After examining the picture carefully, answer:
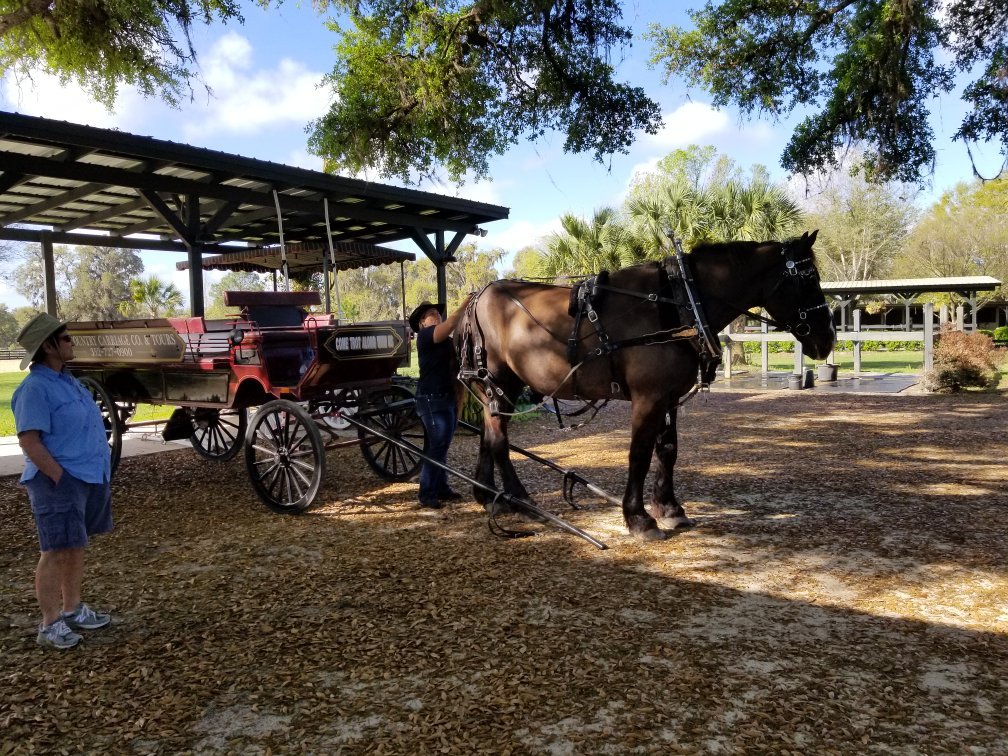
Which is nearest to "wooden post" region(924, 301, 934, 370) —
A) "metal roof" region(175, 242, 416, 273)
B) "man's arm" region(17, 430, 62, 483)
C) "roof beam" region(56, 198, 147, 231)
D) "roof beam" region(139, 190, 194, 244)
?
"metal roof" region(175, 242, 416, 273)

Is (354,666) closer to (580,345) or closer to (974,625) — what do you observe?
(580,345)

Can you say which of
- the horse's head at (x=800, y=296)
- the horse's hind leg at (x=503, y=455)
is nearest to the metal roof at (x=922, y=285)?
the horse's head at (x=800, y=296)

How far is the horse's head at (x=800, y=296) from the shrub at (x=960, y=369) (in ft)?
39.4

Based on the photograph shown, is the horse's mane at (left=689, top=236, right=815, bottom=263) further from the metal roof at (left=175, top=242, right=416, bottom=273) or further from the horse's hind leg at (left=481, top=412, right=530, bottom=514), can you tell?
the metal roof at (left=175, top=242, right=416, bottom=273)

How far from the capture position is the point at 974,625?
3.59m

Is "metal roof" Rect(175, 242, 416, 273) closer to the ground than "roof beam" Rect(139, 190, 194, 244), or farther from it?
closer to the ground

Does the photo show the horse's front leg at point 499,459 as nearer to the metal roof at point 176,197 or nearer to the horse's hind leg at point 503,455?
the horse's hind leg at point 503,455

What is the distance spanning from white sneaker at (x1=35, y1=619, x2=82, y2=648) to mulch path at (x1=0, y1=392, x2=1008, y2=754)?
5cm

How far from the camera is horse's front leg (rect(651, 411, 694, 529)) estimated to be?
545 centimetres

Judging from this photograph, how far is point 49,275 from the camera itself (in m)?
11.6

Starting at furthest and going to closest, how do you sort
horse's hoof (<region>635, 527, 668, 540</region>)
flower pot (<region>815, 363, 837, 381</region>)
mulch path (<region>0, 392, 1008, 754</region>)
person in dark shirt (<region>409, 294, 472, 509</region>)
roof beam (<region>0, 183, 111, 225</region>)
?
flower pot (<region>815, 363, 837, 381</region>) < roof beam (<region>0, 183, 111, 225</region>) < person in dark shirt (<region>409, 294, 472, 509</region>) < horse's hoof (<region>635, 527, 668, 540</region>) < mulch path (<region>0, 392, 1008, 754</region>)

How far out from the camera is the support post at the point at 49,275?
1115cm

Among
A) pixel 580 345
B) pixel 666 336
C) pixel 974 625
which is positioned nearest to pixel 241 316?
pixel 580 345

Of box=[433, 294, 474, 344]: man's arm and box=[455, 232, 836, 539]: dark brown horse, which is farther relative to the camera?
box=[433, 294, 474, 344]: man's arm
